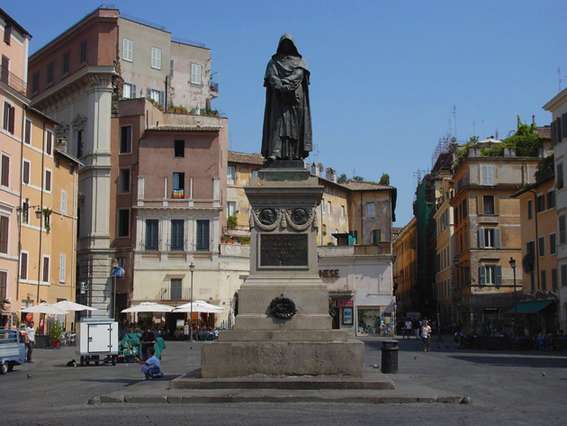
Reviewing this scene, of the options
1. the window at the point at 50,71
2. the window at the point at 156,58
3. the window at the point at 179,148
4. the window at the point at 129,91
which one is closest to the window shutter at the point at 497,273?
the window at the point at 179,148

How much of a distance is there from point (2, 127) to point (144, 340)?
61.8ft

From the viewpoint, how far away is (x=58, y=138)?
6331 centimetres

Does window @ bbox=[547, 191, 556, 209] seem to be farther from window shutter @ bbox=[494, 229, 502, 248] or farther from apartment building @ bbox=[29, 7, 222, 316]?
apartment building @ bbox=[29, 7, 222, 316]

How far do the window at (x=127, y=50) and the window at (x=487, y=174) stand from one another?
31.0 meters

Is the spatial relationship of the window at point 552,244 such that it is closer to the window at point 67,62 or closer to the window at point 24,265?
the window at point 24,265

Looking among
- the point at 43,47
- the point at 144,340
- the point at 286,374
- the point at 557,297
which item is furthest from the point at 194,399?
the point at 43,47

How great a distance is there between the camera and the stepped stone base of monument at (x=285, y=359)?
51.9 feet

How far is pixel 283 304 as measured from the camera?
1648cm

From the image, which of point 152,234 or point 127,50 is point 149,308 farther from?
point 127,50

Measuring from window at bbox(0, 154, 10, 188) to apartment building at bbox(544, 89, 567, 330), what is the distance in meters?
32.0

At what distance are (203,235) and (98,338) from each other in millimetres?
29166

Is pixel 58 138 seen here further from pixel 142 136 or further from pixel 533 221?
pixel 533 221

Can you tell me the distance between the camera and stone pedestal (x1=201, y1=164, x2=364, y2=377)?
15.8 metres

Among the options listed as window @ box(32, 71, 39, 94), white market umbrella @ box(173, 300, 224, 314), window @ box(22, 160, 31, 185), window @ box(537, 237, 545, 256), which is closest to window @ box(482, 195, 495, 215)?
window @ box(537, 237, 545, 256)
